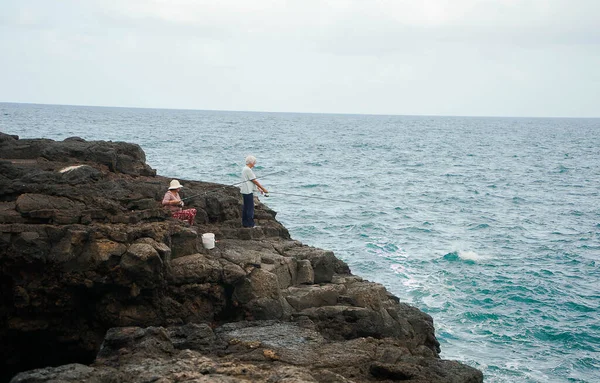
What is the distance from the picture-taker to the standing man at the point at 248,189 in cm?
1441

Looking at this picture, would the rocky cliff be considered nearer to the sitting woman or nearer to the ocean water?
the sitting woman

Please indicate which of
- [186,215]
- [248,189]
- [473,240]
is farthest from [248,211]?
[473,240]

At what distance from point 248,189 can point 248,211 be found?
0.54 metres

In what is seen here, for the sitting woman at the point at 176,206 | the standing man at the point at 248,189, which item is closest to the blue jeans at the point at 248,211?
the standing man at the point at 248,189

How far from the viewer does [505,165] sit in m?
62.8

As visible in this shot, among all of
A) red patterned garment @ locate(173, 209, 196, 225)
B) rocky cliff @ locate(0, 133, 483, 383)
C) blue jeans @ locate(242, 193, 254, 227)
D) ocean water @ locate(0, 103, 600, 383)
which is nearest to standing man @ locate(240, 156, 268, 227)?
blue jeans @ locate(242, 193, 254, 227)

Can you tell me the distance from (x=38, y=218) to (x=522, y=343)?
40.7ft

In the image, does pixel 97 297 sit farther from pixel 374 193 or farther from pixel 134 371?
pixel 374 193

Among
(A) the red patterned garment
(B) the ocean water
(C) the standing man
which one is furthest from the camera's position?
(B) the ocean water

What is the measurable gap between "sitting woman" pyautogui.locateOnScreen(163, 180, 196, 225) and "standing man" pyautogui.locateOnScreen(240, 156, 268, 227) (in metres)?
1.21

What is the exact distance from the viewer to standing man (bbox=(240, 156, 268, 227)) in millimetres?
14406

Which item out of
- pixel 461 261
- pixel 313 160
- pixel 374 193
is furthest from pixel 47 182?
pixel 313 160

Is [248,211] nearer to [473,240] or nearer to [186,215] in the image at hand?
[186,215]

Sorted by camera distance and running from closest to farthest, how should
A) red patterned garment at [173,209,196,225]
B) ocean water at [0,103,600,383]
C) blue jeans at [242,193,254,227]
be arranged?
red patterned garment at [173,209,196,225] → blue jeans at [242,193,254,227] → ocean water at [0,103,600,383]
